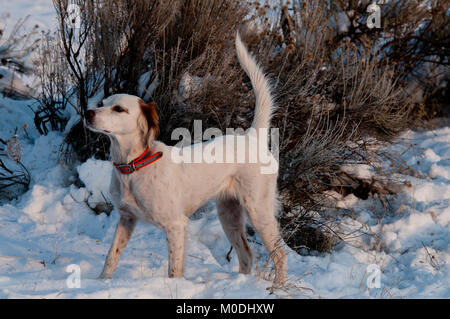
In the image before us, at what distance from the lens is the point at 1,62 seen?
20.8 feet

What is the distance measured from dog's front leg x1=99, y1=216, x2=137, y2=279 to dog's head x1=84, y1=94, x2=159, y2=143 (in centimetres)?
53

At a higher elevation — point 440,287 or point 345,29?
point 345,29

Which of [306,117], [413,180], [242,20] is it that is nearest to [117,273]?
[306,117]

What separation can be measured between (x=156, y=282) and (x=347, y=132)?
2.79 m

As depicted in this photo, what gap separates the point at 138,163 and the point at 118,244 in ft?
1.74

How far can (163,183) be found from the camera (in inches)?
103

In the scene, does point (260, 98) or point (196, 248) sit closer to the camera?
point (260, 98)

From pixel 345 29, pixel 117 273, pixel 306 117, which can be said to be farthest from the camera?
pixel 345 29

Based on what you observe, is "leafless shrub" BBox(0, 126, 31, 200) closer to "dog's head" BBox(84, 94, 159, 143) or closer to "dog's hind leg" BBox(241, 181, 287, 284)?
"dog's head" BBox(84, 94, 159, 143)

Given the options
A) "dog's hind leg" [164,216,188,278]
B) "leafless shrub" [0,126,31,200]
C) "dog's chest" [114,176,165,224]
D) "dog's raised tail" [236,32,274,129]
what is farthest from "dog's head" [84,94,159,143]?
"leafless shrub" [0,126,31,200]

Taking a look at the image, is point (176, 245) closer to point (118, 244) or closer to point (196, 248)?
point (118, 244)

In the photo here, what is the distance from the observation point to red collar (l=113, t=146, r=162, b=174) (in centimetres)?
257

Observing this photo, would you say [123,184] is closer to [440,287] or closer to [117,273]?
[117,273]

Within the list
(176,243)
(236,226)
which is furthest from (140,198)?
(236,226)
